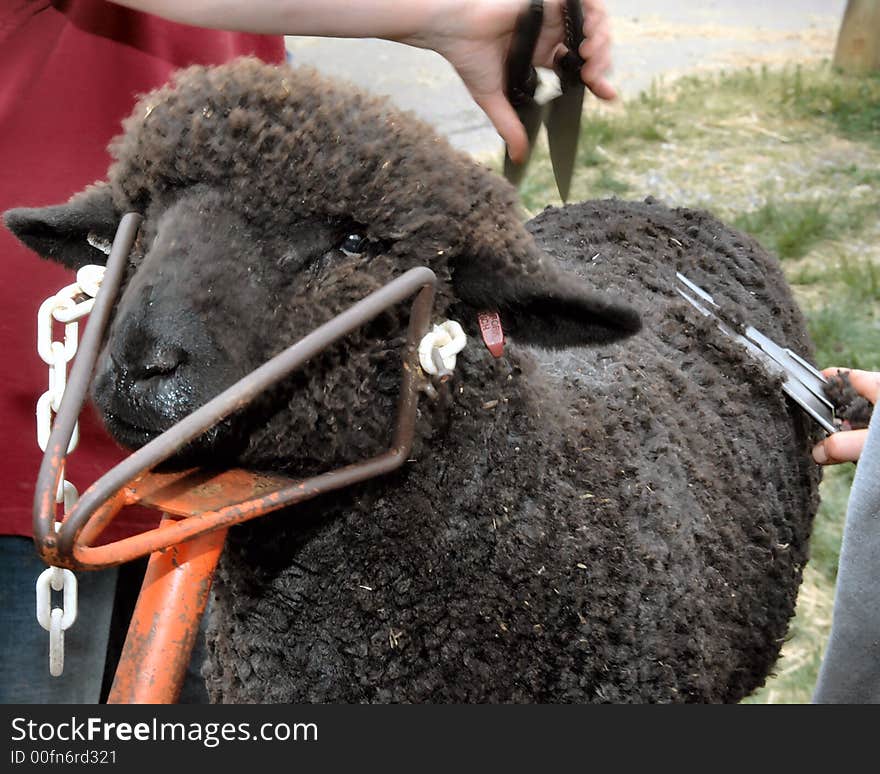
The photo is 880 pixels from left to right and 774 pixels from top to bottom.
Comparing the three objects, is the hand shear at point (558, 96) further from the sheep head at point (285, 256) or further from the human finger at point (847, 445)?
the human finger at point (847, 445)

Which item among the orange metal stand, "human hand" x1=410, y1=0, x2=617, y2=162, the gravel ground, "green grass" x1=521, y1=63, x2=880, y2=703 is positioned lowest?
the gravel ground

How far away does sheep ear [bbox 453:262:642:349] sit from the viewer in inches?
68.1

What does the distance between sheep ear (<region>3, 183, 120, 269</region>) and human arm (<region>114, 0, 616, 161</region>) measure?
1.16 feet

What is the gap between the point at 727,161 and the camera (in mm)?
7602

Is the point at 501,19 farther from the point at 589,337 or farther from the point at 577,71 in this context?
the point at 589,337

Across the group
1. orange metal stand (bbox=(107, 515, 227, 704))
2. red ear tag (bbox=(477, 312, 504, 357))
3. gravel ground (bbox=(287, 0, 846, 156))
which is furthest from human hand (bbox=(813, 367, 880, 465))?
gravel ground (bbox=(287, 0, 846, 156))

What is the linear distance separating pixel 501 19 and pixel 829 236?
16.8 ft

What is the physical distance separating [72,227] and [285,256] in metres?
0.47

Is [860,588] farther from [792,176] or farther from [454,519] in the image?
[792,176]

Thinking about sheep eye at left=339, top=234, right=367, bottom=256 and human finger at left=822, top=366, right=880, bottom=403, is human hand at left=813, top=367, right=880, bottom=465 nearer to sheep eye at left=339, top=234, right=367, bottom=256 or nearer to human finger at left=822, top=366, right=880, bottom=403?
human finger at left=822, top=366, right=880, bottom=403

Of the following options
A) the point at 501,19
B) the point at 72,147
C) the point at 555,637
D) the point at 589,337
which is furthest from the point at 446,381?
the point at 72,147

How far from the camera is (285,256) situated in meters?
1.60

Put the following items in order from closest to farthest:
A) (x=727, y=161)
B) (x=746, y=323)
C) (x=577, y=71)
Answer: (x=577, y=71) → (x=746, y=323) → (x=727, y=161)

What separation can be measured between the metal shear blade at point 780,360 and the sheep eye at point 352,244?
1350mm
